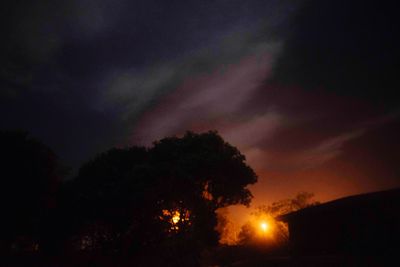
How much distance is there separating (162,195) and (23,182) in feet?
46.7

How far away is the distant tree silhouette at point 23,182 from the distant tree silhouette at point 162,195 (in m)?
5.29

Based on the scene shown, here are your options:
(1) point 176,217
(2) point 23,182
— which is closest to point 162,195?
(1) point 176,217

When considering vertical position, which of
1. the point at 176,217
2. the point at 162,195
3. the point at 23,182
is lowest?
the point at 176,217

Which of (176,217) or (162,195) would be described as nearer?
(162,195)

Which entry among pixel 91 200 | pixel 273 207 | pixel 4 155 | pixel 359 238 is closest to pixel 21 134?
pixel 4 155

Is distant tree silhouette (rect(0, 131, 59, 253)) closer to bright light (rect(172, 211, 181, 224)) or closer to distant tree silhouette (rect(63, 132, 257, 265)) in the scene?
distant tree silhouette (rect(63, 132, 257, 265))

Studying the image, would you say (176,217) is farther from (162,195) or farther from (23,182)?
(23,182)

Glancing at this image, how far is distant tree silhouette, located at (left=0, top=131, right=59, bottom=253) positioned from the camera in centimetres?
3278

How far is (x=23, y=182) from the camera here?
1315 inches

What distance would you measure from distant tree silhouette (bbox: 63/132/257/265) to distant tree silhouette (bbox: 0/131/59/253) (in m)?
5.29

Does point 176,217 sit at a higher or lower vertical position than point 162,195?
lower

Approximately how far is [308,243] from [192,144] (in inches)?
714

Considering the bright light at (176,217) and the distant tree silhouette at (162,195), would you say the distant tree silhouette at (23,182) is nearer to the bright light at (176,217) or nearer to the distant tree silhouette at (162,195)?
the distant tree silhouette at (162,195)

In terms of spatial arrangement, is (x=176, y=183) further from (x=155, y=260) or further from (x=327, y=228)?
(x=327, y=228)
